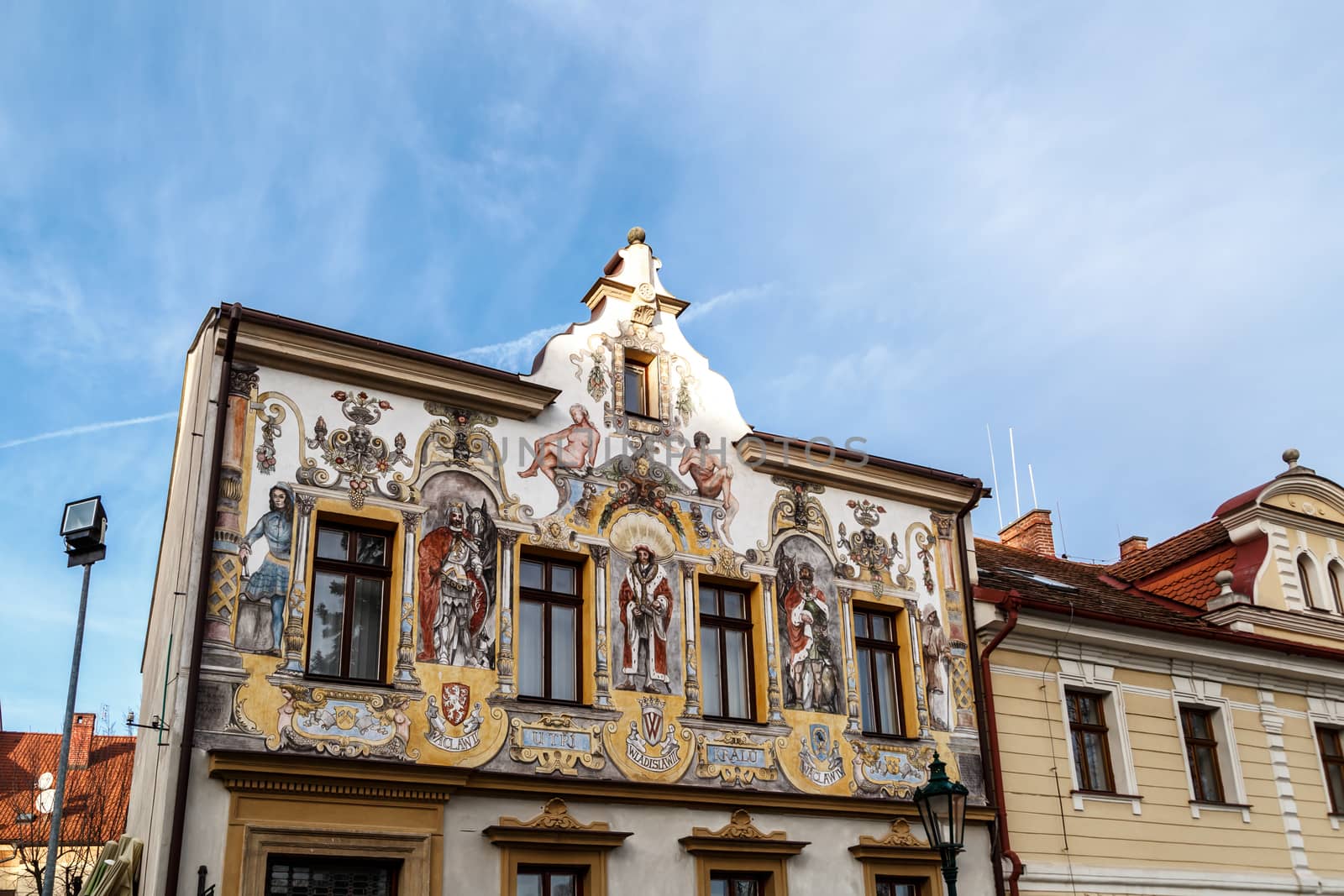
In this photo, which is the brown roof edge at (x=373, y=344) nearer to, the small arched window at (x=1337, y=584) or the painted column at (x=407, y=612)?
the painted column at (x=407, y=612)

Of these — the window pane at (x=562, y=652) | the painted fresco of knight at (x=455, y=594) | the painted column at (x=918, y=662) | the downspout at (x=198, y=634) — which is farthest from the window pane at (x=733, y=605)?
the downspout at (x=198, y=634)

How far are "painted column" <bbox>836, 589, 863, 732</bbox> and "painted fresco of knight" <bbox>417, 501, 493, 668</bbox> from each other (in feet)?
15.6

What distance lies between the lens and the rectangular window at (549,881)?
1333 centimetres

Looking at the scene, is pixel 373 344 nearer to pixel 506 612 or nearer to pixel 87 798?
pixel 506 612

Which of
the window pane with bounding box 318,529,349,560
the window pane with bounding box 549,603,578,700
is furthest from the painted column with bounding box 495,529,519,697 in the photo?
the window pane with bounding box 318,529,349,560

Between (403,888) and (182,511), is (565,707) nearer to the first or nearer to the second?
(403,888)

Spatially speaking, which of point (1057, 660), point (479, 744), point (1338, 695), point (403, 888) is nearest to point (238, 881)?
point (403, 888)

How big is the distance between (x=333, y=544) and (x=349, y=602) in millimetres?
661

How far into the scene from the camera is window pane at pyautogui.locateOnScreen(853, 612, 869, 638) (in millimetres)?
16828

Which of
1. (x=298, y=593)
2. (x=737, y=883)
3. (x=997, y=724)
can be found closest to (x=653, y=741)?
(x=737, y=883)

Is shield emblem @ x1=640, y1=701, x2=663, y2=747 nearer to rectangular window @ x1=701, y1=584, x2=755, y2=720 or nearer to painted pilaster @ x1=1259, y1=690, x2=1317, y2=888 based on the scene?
rectangular window @ x1=701, y1=584, x2=755, y2=720

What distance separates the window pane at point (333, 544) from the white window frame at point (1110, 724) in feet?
33.0

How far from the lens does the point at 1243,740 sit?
65.0 feet

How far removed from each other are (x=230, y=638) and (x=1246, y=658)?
1513 cm
